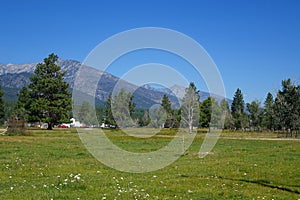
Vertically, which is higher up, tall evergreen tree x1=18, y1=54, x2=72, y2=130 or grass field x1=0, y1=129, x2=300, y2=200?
tall evergreen tree x1=18, y1=54, x2=72, y2=130

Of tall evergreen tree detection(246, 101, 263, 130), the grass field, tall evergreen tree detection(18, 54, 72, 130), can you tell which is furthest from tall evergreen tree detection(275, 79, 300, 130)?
the grass field

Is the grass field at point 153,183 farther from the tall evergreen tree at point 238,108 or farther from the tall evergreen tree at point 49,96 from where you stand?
the tall evergreen tree at point 238,108

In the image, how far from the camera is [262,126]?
138500 mm

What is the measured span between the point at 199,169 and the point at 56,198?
9.95 metres

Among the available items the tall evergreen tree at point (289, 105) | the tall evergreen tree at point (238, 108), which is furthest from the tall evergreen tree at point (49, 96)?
A: the tall evergreen tree at point (238, 108)

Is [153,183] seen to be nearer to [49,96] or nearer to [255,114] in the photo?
[49,96]

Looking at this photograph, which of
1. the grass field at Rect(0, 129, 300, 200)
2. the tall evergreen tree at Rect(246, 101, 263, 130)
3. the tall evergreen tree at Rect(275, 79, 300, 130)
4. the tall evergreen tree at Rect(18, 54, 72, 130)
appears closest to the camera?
the grass field at Rect(0, 129, 300, 200)

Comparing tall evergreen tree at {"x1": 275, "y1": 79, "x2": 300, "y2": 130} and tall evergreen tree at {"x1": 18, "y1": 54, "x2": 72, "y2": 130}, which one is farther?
tall evergreen tree at {"x1": 18, "y1": 54, "x2": 72, "y2": 130}

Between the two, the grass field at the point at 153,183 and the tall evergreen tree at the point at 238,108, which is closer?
the grass field at the point at 153,183

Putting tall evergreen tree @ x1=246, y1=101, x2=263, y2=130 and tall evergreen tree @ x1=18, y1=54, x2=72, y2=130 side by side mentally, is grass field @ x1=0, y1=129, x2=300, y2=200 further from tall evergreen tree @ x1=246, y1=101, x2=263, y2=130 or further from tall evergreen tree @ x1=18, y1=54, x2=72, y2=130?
tall evergreen tree @ x1=246, y1=101, x2=263, y2=130

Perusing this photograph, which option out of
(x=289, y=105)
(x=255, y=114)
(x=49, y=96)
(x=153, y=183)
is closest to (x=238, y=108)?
(x=255, y=114)

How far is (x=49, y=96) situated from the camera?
9481 cm

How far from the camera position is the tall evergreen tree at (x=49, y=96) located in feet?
302

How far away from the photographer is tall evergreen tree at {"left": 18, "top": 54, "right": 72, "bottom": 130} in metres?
92.1
